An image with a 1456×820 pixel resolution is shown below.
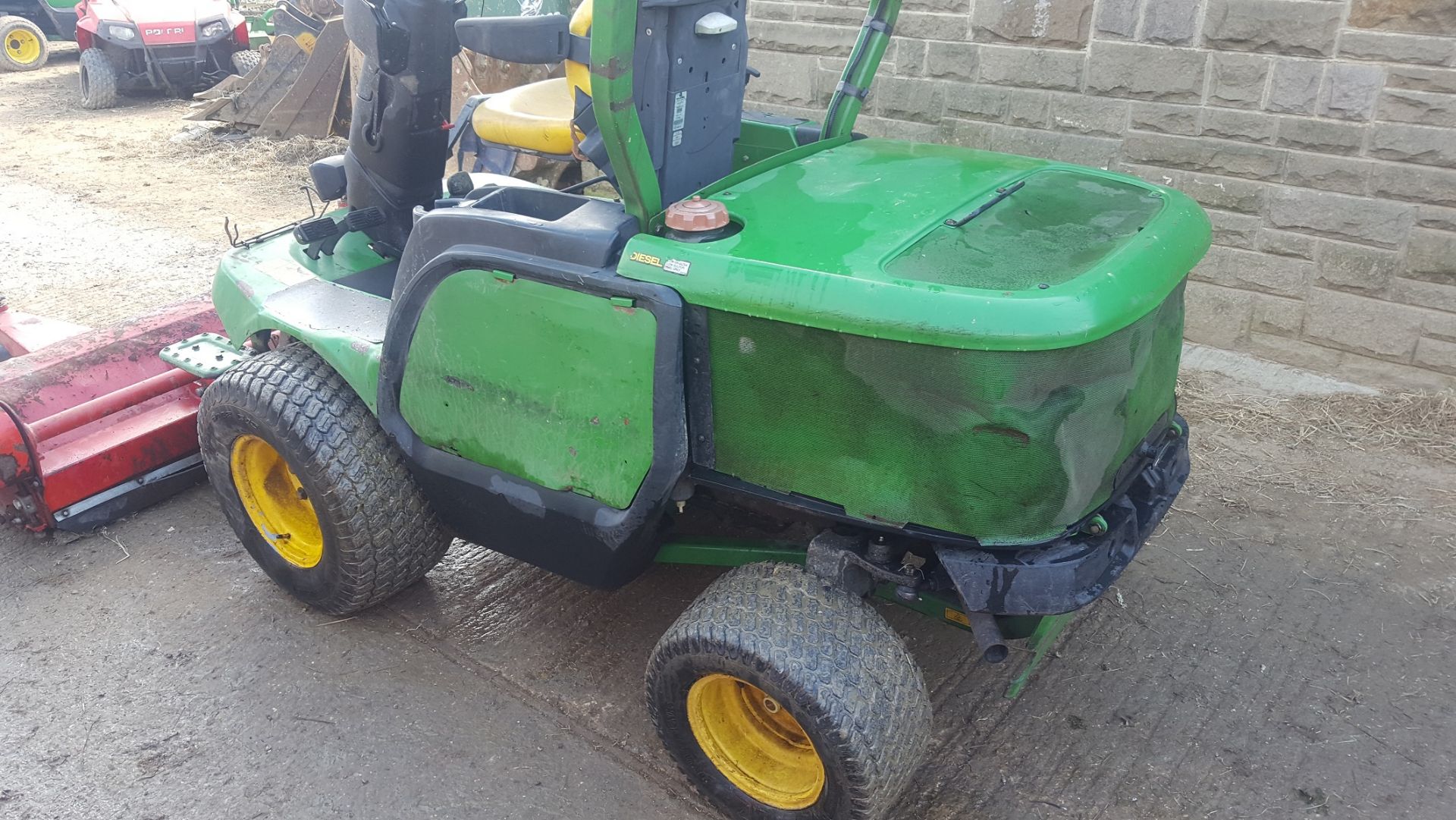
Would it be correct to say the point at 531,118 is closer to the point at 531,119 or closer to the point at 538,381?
the point at 531,119

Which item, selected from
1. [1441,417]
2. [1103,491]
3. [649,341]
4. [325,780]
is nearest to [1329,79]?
[1441,417]

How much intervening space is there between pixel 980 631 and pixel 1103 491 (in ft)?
1.43

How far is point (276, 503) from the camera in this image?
10.8 feet

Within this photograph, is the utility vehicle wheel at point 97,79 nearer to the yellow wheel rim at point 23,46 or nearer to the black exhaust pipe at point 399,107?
the yellow wheel rim at point 23,46

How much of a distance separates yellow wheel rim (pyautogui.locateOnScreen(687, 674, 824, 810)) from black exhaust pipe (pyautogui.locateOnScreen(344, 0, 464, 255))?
1.90 meters

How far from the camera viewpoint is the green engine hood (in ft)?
6.64

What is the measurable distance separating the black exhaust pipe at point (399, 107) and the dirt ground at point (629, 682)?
1207 mm

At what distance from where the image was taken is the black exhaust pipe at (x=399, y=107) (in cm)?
327

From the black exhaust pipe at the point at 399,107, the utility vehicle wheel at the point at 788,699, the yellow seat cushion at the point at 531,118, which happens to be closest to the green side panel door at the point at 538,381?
the utility vehicle wheel at the point at 788,699

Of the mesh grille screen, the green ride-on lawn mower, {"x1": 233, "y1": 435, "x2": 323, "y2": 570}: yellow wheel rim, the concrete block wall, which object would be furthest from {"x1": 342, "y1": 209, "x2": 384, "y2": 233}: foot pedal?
the concrete block wall

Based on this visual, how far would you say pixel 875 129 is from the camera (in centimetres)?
572

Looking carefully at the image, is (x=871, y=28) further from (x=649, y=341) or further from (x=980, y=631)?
(x=980, y=631)

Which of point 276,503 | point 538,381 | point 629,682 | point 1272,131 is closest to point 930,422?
point 538,381

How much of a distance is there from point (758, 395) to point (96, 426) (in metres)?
2.60
